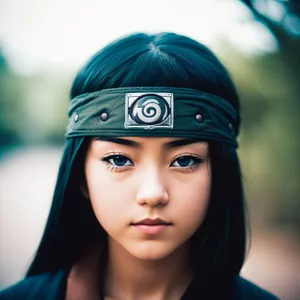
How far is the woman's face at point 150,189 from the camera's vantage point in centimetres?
112

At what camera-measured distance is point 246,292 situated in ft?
4.63

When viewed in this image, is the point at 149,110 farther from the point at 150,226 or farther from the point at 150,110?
the point at 150,226

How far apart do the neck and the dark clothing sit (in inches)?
2.4

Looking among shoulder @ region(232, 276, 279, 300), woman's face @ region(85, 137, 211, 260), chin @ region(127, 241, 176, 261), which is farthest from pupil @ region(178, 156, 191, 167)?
shoulder @ region(232, 276, 279, 300)

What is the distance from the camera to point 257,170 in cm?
458

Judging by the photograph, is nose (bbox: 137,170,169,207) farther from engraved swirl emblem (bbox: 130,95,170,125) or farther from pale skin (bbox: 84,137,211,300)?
engraved swirl emblem (bbox: 130,95,170,125)

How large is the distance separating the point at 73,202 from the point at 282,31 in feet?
6.10

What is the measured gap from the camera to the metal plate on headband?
3.71 feet

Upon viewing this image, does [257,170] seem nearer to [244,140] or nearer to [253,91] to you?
[244,140]

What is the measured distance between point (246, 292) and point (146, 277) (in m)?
0.38

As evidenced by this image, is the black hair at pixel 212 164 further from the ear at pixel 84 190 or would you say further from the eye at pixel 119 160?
the eye at pixel 119 160

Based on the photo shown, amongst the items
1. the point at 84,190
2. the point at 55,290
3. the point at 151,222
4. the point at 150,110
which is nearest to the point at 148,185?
the point at 151,222

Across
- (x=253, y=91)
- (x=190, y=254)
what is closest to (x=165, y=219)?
(x=190, y=254)

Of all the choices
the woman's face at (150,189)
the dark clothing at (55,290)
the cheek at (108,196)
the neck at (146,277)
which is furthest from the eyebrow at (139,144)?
the dark clothing at (55,290)
